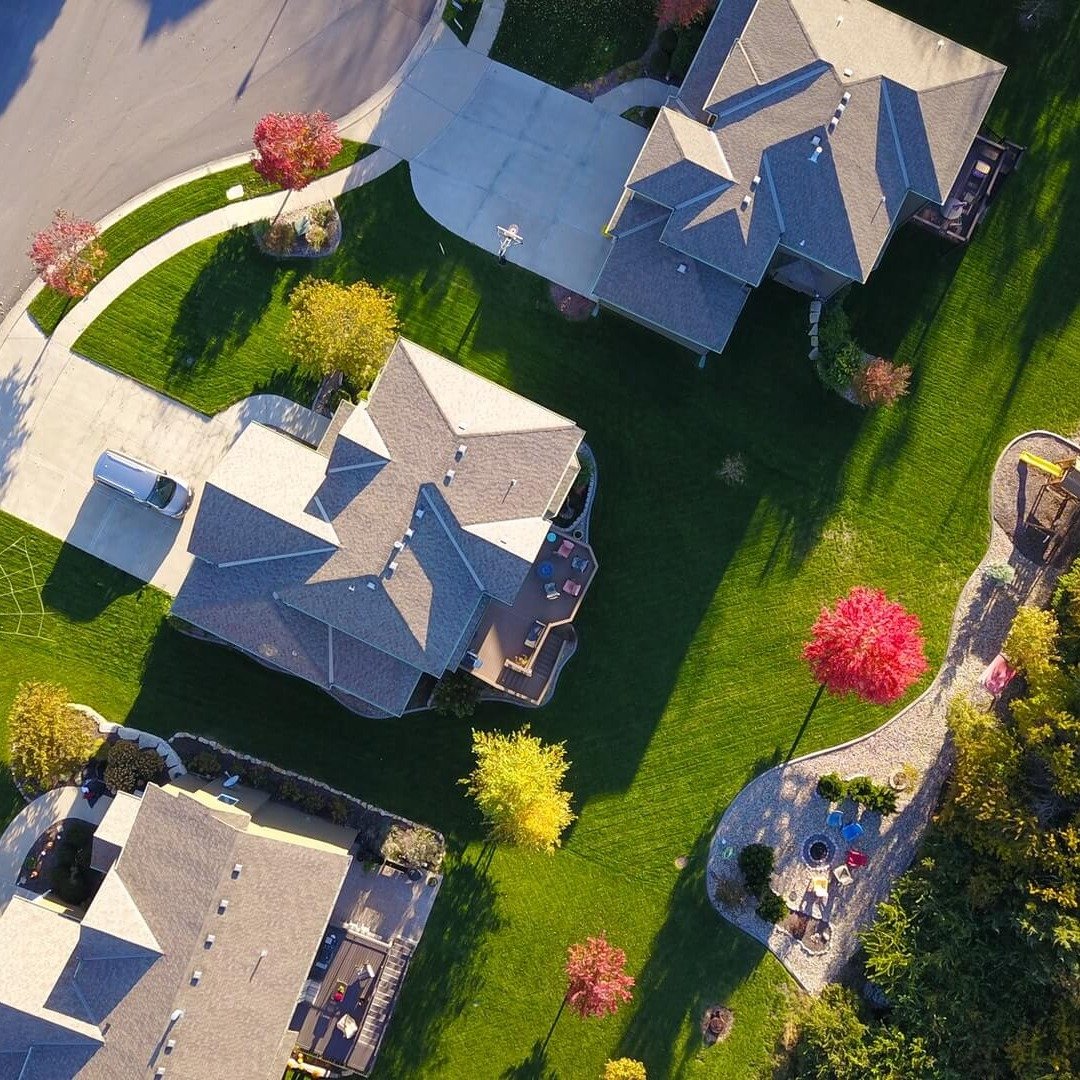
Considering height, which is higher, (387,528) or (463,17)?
(463,17)

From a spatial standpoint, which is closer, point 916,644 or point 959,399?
point 916,644

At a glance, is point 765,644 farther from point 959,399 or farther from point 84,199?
point 84,199

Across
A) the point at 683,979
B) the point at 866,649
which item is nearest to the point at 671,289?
the point at 866,649

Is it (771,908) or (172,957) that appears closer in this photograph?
(172,957)

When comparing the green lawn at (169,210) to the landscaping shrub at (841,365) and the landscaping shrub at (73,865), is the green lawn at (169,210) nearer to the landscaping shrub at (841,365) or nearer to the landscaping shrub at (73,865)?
the landscaping shrub at (73,865)

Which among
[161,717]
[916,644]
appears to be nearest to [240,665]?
[161,717]

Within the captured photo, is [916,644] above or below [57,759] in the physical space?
above

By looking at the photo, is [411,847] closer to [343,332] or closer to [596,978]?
[596,978]
